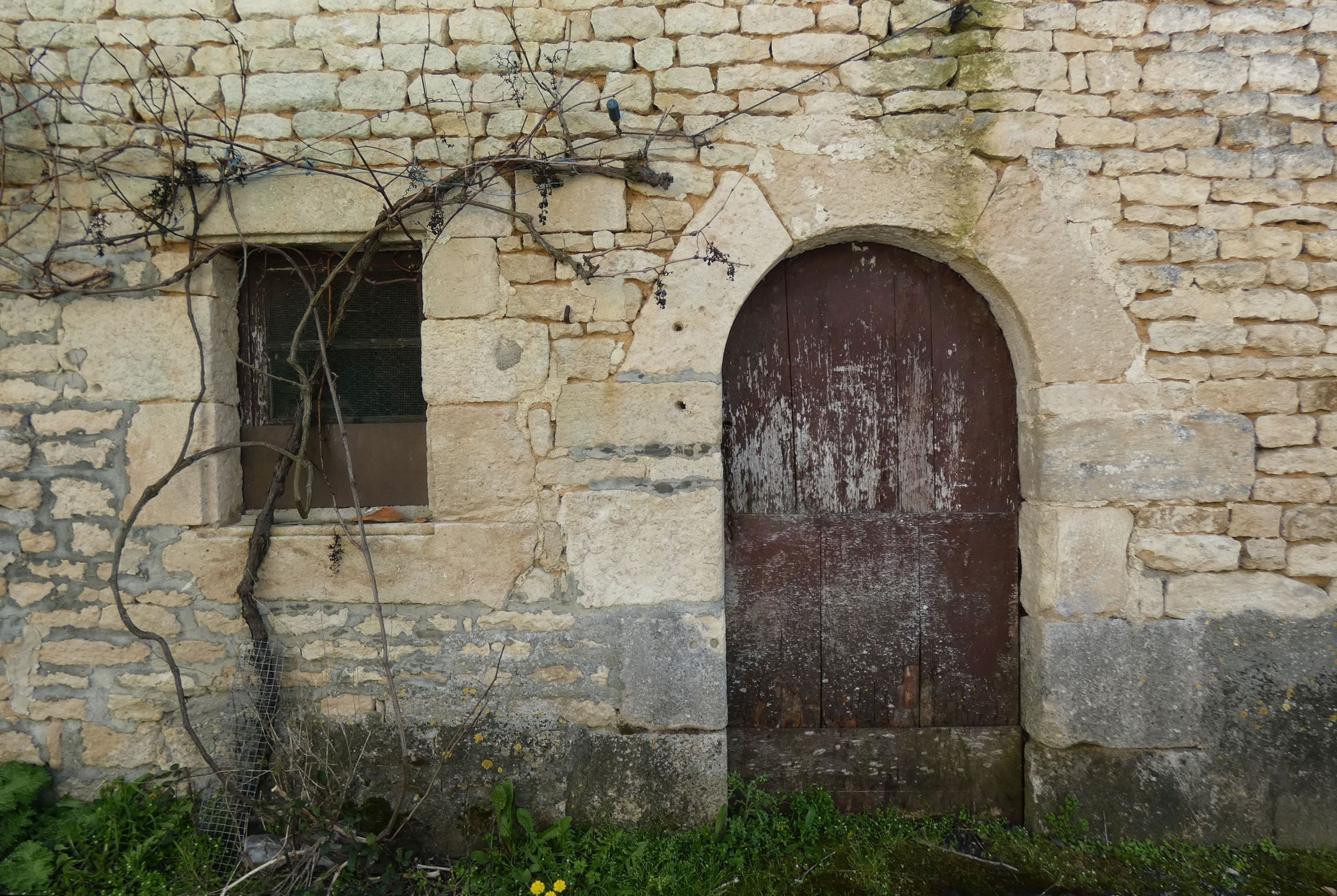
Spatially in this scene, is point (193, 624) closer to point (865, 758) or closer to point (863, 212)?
point (865, 758)

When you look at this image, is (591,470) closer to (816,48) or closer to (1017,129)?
(816,48)

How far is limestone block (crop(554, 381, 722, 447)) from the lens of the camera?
7.77 feet

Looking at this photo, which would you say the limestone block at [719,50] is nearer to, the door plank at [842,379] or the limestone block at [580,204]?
the limestone block at [580,204]

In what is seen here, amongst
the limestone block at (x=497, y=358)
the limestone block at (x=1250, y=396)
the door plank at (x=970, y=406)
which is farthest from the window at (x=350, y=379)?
the limestone block at (x=1250, y=396)

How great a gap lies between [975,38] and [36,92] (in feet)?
11.1

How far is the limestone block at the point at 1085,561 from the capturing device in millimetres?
2381

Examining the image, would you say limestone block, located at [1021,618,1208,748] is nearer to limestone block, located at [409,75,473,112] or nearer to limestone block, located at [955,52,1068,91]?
limestone block, located at [955,52,1068,91]

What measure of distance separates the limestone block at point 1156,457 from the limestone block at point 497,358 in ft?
6.28

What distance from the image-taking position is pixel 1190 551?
2.37 meters

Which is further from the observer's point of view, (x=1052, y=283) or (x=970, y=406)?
(x=970, y=406)

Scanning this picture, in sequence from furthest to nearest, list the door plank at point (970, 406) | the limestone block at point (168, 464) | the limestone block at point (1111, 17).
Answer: the door plank at point (970, 406) < the limestone block at point (168, 464) < the limestone block at point (1111, 17)

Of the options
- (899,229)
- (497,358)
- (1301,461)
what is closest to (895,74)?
(899,229)

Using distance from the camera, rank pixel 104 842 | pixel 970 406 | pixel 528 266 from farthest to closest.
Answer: pixel 970 406 → pixel 528 266 → pixel 104 842

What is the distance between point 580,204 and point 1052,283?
1726mm
